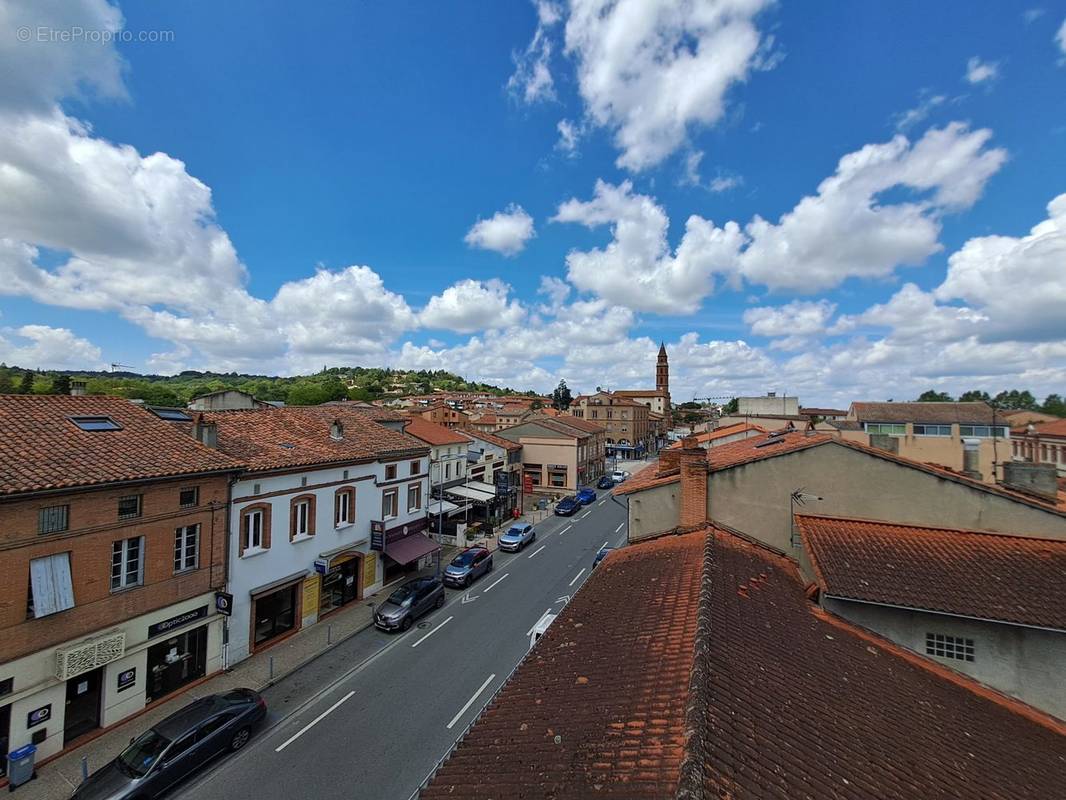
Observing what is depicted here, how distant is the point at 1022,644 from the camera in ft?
26.1

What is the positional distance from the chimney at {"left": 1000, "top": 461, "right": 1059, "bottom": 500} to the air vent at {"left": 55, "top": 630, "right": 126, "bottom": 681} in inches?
898

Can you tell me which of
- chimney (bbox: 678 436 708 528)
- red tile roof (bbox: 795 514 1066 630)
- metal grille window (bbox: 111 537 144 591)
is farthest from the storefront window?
red tile roof (bbox: 795 514 1066 630)

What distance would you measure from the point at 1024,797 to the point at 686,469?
7.75 m

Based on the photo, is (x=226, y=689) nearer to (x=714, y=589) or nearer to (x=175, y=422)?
(x=175, y=422)

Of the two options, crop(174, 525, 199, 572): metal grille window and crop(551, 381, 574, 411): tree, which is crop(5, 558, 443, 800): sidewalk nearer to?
crop(174, 525, 199, 572): metal grille window

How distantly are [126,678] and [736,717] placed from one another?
15423 millimetres

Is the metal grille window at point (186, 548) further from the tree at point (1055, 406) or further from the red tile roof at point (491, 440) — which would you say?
the tree at point (1055, 406)

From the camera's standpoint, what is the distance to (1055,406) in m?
90.7

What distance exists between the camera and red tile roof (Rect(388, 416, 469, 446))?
3118cm

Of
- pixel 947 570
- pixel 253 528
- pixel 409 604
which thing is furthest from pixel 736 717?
pixel 253 528

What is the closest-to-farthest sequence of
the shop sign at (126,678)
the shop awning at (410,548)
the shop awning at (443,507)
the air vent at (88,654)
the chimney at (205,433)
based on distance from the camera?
the air vent at (88,654) < the shop sign at (126,678) < the chimney at (205,433) < the shop awning at (410,548) < the shop awning at (443,507)

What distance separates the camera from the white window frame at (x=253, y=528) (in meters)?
15.3

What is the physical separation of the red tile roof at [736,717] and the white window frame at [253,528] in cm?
1199

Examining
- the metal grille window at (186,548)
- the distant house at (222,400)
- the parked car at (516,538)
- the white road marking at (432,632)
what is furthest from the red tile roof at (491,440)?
the metal grille window at (186,548)
